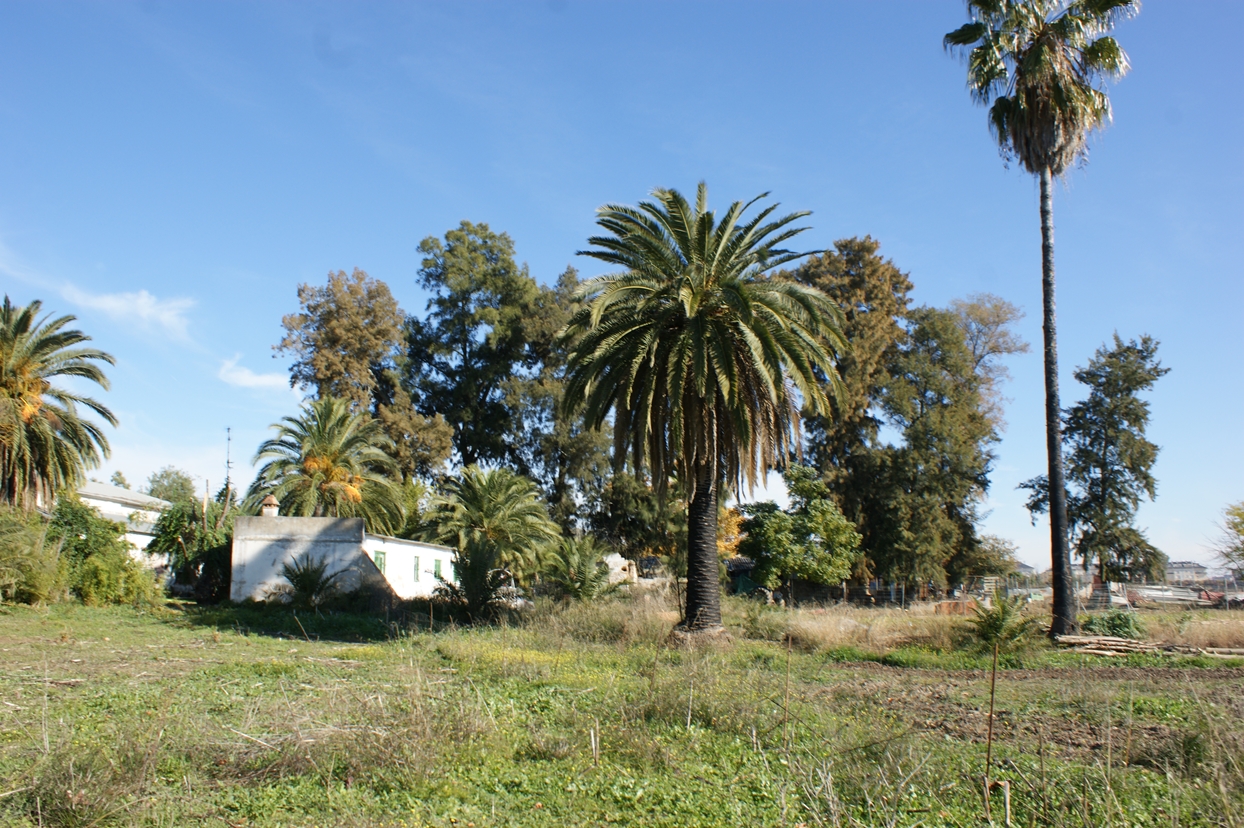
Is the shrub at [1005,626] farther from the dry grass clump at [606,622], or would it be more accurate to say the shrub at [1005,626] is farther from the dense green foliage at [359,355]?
the dense green foliage at [359,355]

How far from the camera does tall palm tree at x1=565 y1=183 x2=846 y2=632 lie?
18.4 meters

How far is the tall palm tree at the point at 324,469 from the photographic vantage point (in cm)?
3559

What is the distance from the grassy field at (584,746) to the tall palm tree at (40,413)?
1541 centimetres

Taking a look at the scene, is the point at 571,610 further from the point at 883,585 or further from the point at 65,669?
the point at 883,585

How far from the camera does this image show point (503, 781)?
761cm

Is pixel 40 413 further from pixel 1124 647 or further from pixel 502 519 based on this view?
pixel 1124 647

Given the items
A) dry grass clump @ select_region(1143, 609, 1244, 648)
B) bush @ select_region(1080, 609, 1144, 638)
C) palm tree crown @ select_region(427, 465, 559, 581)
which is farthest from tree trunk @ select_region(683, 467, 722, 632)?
palm tree crown @ select_region(427, 465, 559, 581)

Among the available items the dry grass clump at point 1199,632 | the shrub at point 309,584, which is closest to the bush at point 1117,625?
the dry grass clump at point 1199,632

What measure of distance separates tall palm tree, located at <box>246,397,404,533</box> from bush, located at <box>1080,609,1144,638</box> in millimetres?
27129

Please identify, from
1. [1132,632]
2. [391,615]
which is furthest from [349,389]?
[1132,632]

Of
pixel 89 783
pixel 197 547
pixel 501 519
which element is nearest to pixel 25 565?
pixel 197 547

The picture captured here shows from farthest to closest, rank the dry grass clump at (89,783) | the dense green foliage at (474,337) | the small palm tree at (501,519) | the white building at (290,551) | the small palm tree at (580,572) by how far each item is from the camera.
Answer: the dense green foliage at (474,337) < the small palm tree at (501,519) < the white building at (290,551) < the small palm tree at (580,572) < the dry grass clump at (89,783)

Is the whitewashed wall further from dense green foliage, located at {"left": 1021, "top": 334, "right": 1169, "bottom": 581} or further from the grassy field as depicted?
dense green foliage, located at {"left": 1021, "top": 334, "right": 1169, "bottom": 581}

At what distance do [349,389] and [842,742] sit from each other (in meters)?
40.3
